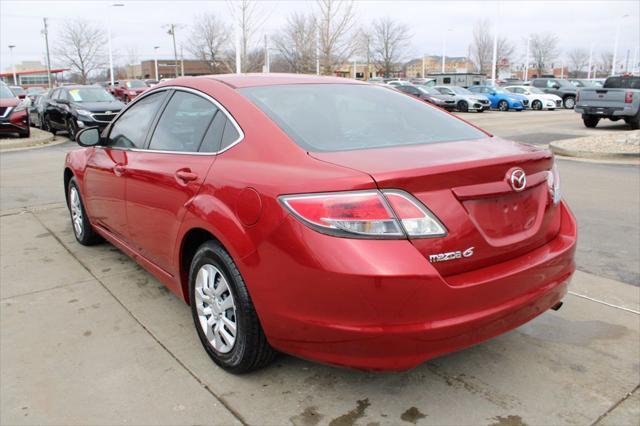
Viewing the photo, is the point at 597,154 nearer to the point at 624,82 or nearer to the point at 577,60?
the point at 624,82

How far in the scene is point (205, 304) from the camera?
3.07 metres

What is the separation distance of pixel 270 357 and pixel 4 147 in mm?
13329

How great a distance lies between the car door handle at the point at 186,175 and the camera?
3.08 meters

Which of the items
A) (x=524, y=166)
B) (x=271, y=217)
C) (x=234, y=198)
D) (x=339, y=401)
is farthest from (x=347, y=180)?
(x=339, y=401)

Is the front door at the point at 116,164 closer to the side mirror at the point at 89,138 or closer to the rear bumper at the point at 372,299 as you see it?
the side mirror at the point at 89,138

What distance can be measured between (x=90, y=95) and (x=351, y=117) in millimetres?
14683

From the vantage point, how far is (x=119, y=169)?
4016mm

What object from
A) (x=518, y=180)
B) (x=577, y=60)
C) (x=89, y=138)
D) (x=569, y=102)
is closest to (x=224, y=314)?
(x=518, y=180)

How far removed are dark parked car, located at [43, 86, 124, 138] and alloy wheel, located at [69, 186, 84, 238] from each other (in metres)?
9.69

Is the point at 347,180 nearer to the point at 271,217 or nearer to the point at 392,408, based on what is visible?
the point at 271,217

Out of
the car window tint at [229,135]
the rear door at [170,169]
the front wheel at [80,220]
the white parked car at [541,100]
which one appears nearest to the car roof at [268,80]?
the rear door at [170,169]

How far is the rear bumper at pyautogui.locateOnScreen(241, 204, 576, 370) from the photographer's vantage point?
7.36ft

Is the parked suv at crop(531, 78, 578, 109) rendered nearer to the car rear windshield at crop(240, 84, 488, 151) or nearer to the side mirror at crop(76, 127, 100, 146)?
the car rear windshield at crop(240, 84, 488, 151)

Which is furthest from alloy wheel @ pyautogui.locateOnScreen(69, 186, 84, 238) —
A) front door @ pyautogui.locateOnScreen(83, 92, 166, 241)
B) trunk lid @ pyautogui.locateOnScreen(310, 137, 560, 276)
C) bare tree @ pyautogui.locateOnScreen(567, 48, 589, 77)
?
bare tree @ pyautogui.locateOnScreen(567, 48, 589, 77)
